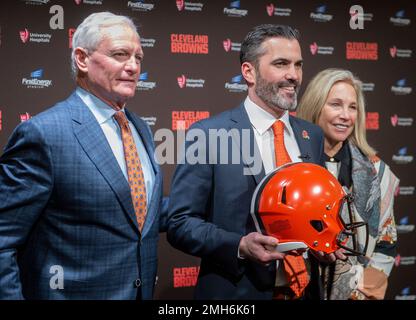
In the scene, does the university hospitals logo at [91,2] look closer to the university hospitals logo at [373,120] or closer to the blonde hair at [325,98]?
the blonde hair at [325,98]

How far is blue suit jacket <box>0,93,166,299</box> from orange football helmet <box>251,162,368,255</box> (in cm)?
51

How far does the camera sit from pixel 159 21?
3404 millimetres

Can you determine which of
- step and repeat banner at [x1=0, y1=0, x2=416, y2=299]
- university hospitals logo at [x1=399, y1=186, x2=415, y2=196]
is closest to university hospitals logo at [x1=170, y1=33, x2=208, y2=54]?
step and repeat banner at [x1=0, y1=0, x2=416, y2=299]

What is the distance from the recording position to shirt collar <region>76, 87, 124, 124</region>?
1976 millimetres

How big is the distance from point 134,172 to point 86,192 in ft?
0.79

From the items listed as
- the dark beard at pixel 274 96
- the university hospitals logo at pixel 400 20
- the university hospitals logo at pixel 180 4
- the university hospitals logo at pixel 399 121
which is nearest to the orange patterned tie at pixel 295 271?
the dark beard at pixel 274 96

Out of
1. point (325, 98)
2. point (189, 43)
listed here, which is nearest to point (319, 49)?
point (189, 43)

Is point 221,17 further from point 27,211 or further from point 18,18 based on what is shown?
point 27,211

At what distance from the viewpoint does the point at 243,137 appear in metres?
2.17

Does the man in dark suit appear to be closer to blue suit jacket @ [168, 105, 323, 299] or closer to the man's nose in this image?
blue suit jacket @ [168, 105, 323, 299]

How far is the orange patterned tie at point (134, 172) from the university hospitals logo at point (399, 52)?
9.29 ft

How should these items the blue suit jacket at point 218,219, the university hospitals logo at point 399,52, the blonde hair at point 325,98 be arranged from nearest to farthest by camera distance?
the blue suit jacket at point 218,219
the blonde hair at point 325,98
the university hospitals logo at point 399,52

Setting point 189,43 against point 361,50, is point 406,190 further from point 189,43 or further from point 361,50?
point 189,43

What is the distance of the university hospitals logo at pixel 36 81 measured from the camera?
3.14 meters
